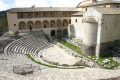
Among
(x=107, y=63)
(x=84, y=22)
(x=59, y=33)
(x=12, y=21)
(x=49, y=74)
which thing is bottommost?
(x=107, y=63)

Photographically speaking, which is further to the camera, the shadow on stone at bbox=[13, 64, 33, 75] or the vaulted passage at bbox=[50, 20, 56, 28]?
the vaulted passage at bbox=[50, 20, 56, 28]

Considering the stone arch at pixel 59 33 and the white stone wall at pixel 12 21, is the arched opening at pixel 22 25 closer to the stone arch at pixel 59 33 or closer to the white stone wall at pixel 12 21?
the white stone wall at pixel 12 21

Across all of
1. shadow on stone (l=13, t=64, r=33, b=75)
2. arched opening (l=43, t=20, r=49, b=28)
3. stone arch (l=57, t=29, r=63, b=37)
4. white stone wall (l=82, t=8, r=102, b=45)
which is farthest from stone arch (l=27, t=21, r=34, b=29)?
shadow on stone (l=13, t=64, r=33, b=75)

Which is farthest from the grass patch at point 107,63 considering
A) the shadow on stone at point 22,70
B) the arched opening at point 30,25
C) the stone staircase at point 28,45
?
the arched opening at point 30,25

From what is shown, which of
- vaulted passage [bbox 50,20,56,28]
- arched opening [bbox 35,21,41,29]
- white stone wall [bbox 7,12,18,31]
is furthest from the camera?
vaulted passage [bbox 50,20,56,28]

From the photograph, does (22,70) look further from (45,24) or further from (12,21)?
(45,24)

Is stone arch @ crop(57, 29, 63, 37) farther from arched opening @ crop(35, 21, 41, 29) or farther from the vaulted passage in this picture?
arched opening @ crop(35, 21, 41, 29)

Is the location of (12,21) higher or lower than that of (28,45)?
higher

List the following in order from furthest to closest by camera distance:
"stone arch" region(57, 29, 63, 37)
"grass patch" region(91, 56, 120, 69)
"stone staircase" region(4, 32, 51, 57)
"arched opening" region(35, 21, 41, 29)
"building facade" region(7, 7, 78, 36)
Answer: "stone arch" region(57, 29, 63, 37)
"arched opening" region(35, 21, 41, 29)
"building facade" region(7, 7, 78, 36)
"stone staircase" region(4, 32, 51, 57)
"grass patch" region(91, 56, 120, 69)

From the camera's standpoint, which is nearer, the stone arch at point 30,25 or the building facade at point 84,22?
the building facade at point 84,22

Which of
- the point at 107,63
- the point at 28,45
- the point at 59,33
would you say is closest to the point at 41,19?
the point at 59,33

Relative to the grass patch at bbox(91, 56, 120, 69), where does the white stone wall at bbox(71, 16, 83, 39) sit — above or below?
above

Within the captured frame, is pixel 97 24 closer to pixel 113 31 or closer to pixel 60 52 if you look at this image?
pixel 113 31

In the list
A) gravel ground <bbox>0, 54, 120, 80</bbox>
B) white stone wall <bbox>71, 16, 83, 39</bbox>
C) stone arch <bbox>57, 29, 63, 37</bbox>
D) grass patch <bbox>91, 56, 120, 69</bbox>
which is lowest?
→ grass patch <bbox>91, 56, 120, 69</bbox>
